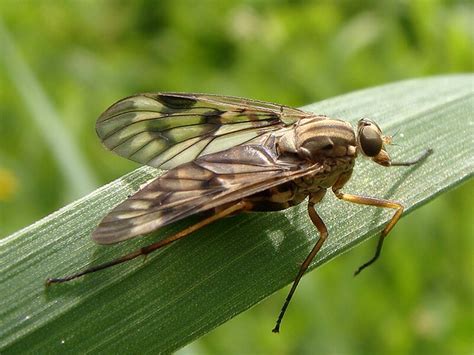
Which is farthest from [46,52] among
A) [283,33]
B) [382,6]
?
[382,6]

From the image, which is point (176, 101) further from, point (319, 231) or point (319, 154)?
point (319, 231)

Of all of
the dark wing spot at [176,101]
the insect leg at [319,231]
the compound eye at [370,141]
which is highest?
the dark wing spot at [176,101]

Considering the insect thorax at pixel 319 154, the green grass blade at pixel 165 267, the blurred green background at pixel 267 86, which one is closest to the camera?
the green grass blade at pixel 165 267

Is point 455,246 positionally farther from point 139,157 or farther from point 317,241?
point 139,157

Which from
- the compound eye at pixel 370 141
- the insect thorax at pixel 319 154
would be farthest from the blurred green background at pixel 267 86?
the compound eye at pixel 370 141

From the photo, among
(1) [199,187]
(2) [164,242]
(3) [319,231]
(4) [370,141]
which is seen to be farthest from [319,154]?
(2) [164,242]

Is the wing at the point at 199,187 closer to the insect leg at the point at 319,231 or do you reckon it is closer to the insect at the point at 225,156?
the insect at the point at 225,156
